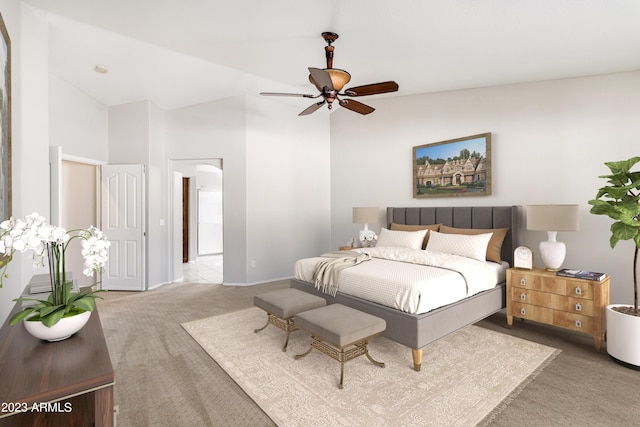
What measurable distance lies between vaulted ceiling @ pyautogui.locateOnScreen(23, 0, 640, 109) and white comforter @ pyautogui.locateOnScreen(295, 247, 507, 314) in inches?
84.4

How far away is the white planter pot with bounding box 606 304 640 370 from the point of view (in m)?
2.39

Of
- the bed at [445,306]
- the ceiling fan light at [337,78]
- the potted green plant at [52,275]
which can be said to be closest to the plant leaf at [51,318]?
the potted green plant at [52,275]

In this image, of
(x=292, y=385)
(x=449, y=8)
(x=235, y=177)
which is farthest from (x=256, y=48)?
(x=292, y=385)

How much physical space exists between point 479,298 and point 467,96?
2735 mm

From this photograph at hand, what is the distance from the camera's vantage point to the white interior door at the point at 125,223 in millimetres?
4918

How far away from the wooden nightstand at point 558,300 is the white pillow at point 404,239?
3.63 feet

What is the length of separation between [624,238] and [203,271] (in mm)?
6475

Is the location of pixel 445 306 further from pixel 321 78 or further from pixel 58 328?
pixel 58 328

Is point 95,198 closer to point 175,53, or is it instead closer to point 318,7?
point 175,53

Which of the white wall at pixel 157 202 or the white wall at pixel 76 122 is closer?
the white wall at pixel 76 122

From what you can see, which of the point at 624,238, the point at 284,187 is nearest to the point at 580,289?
the point at 624,238

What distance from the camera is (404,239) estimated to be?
4.18m

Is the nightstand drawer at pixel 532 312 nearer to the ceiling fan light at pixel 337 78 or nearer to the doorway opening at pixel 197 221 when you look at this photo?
the ceiling fan light at pixel 337 78

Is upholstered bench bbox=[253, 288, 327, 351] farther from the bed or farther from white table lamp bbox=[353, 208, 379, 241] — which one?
white table lamp bbox=[353, 208, 379, 241]
